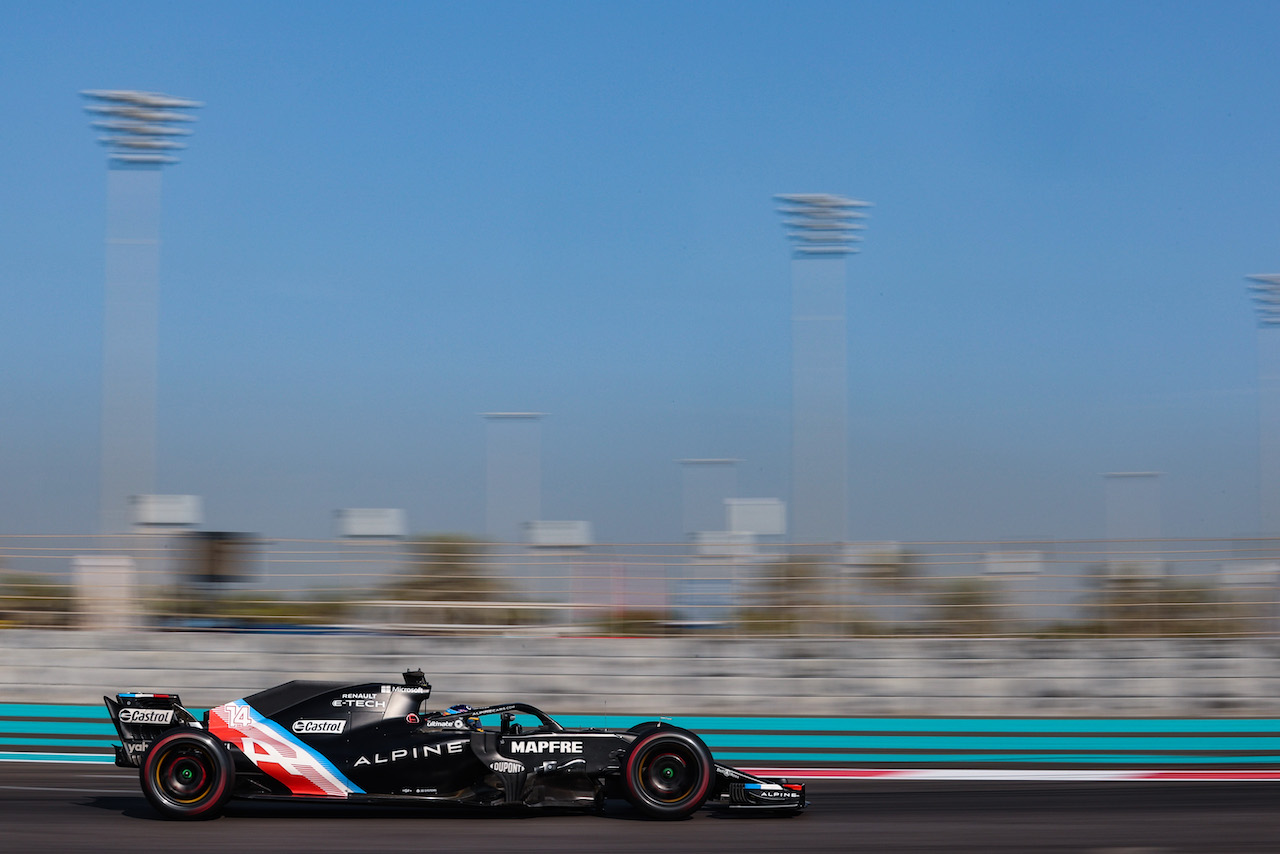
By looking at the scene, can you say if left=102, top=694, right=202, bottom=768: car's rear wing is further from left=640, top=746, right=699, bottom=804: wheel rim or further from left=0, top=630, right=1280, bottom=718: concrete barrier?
left=0, top=630, right=1280, bottom=718: concrete barrier

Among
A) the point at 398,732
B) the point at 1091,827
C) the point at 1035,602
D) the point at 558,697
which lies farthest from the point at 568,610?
the point at 1091,827

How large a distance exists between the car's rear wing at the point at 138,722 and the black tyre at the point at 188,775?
157 millimetres

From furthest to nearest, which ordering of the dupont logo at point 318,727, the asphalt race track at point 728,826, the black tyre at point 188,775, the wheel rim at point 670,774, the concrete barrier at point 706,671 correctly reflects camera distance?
the concrete barrier at point 706,671, the dupont logo at point 318,727, the wheel rim at point 670,774, the black tyre at point 188,775, the asphalt race track at point 728,826

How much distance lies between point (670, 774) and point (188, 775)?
3.01 m

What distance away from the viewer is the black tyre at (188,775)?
7605mm

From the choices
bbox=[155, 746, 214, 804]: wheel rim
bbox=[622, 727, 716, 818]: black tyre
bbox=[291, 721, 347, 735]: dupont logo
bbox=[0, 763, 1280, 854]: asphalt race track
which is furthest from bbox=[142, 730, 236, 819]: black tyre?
bbox=[622, 727, 716, 818]: black tyre

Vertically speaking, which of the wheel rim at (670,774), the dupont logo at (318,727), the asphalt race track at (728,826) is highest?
the dupont logo at (318,727)

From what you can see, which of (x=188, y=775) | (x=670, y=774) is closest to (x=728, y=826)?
(x=670, y=774)

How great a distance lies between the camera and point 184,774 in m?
7.71

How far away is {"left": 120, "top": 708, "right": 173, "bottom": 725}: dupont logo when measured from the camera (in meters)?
7.89

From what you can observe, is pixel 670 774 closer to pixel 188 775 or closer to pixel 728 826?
pixel 728 826

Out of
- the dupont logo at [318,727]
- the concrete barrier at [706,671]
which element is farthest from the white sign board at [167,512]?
the dupont logo at [318,727]

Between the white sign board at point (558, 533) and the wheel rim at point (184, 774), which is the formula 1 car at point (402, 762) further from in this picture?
the white sign board at point (558, 533)

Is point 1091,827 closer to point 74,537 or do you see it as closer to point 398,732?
point 398,732
